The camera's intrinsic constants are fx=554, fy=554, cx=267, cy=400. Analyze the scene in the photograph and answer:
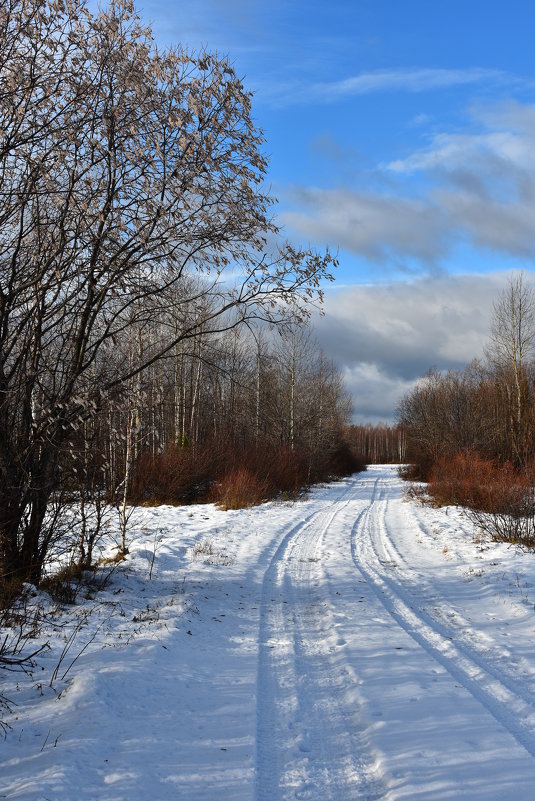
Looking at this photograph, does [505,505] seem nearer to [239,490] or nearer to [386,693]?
[386,693]

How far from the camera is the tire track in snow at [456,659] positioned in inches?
158

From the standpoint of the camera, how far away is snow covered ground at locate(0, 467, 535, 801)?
10.5 feet

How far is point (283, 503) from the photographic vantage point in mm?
20109

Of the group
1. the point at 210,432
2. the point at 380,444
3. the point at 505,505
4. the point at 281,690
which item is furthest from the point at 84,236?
Result: the point at 380,444

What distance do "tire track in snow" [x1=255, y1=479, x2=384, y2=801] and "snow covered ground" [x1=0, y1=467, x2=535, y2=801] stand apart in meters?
0.01

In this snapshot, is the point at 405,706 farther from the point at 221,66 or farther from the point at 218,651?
the point at 221,66

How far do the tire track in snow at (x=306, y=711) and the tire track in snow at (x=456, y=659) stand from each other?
882 millimetres

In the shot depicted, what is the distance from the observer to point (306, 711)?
4.14m

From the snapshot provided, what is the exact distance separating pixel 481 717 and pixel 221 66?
6770 millimetres

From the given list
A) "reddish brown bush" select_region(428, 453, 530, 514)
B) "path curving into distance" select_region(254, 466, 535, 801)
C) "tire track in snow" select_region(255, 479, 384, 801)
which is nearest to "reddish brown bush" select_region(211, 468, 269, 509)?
"reddish brown bush" select_region(428, 453, 530, 514)

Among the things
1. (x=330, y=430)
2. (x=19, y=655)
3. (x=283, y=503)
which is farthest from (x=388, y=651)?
(x=330, y=430)

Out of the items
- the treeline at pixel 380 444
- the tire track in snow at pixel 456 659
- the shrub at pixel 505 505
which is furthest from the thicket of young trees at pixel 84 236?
the treeline at pixel 380 444

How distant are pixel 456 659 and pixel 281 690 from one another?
181cm

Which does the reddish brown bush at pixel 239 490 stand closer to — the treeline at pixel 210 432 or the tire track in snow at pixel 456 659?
the treeline at pixel 210 432
